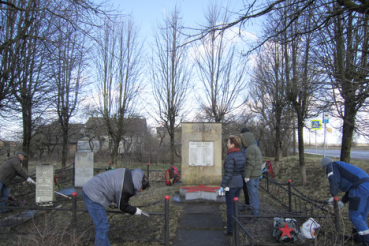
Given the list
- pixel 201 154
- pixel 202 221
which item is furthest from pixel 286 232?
pixel 201 154

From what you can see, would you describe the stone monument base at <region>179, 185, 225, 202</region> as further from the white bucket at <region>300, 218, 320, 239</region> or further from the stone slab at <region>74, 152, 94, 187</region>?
the stone slab at <region>74, 152, 94, 187</region>

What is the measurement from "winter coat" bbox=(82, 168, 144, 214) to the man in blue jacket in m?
3.16

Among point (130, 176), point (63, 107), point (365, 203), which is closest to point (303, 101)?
point (365, 203)

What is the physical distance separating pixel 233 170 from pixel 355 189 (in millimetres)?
1906

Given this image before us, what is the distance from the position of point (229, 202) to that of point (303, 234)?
1262mm

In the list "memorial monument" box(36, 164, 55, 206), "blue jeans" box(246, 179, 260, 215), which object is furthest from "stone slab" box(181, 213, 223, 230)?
"memorial monument" box(36, 164, 55, 206)

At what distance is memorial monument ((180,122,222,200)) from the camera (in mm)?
7668

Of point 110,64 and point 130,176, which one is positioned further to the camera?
point 110,64

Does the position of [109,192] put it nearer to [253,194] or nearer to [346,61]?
[253,194]

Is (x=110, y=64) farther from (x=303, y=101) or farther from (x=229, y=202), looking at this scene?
(x=229, y=202)

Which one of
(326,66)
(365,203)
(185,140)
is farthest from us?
(185,140)

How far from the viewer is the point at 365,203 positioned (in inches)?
151

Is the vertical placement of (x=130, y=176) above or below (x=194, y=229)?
above

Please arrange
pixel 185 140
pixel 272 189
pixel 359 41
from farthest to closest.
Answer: pixel 272 189 < pixel 185 140 < pixel 359 41
